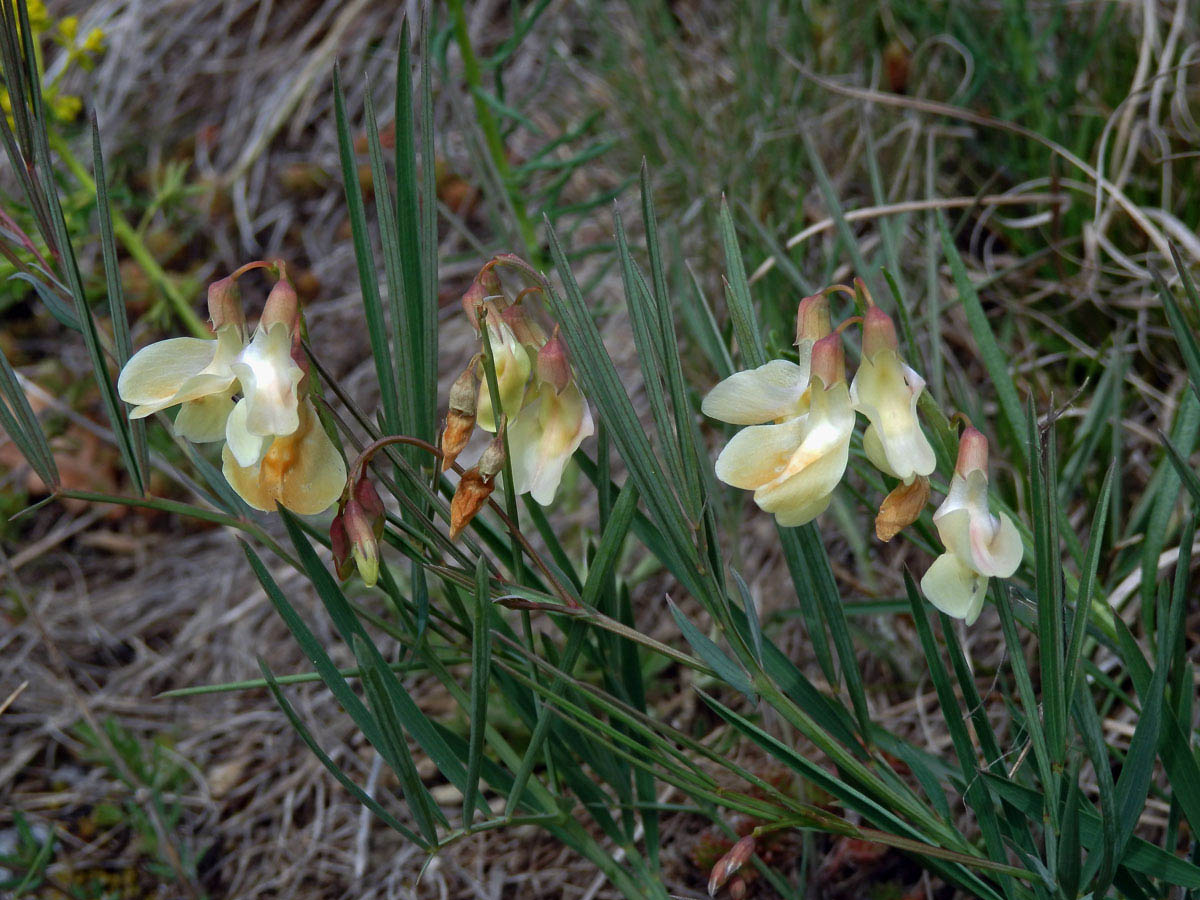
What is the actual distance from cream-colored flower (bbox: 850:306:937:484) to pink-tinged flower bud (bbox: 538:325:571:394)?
0.19 metres

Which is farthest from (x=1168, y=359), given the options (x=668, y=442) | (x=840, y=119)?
(x=668, y=442)

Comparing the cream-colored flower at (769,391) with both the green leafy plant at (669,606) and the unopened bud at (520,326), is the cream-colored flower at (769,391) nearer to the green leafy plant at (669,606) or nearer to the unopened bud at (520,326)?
the green leafy plant at (669,606)

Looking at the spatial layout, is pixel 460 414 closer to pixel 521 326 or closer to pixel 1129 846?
pixel 521 326

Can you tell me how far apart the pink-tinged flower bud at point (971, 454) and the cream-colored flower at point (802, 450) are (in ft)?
0.25

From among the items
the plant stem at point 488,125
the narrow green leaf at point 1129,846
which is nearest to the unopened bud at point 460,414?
the narrow green leaf at point 1129,846

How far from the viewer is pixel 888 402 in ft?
2.07

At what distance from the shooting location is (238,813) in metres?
1.49

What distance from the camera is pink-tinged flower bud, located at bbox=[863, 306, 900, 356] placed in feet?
2.04

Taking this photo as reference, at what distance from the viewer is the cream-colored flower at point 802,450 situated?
0.62 meters

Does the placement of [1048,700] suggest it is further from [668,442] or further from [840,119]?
[840,119]

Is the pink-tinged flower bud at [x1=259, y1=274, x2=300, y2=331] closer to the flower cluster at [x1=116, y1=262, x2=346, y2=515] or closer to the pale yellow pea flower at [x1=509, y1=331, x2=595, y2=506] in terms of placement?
the flower cluster at [x1=116, y1=262, x2=346, y2=515]

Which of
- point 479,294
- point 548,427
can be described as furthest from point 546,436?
point 479,294

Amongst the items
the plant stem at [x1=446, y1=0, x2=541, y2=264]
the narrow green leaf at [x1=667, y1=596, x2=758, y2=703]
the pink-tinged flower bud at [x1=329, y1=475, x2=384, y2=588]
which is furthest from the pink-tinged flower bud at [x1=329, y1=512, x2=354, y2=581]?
the plant stem at [x1=446, y1=0, x2=541, y2=264]

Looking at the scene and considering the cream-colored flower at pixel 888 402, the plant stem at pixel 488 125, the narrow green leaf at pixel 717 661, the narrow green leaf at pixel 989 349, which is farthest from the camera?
the plant stem at pixel 488 125
